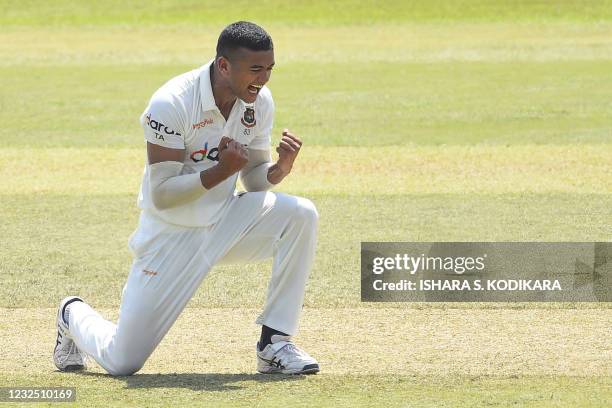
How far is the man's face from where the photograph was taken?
6578 millimetres

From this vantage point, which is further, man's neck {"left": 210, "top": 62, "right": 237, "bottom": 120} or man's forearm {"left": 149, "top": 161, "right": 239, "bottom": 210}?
man's neck {"left": 210, "top": 62, "right": 237, "bottom": 120}

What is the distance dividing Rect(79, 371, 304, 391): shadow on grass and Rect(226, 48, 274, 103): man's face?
1.42m

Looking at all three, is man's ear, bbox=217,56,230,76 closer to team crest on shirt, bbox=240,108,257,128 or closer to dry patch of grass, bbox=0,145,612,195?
team crest on shirt, bbox=240,108,257,128

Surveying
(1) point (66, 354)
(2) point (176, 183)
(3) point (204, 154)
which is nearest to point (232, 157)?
(2) point (176, 183)

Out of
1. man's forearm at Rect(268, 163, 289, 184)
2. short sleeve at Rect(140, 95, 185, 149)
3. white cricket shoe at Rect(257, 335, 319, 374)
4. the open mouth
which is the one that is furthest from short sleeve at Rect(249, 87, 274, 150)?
white cricket shoe at Rect(257, 335, 319, 374)

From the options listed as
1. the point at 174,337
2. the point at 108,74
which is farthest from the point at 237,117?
the point at 108,74

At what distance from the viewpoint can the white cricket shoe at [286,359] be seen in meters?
6.75

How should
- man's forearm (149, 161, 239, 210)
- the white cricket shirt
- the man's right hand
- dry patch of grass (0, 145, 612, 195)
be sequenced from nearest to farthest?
the man's right hand < man's forearm (149, 161, 239, 210) < the white cricket shirt < dry patch of grass (0, 145, 612, 195)

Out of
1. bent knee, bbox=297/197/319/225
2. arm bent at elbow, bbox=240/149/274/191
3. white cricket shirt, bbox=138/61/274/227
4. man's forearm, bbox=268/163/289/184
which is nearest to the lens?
white cricket shirt, bbox=138/61/274/227

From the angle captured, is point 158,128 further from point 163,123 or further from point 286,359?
point 286,359

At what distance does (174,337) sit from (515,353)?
2022mm

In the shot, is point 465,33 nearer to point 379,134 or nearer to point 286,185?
point 379,134

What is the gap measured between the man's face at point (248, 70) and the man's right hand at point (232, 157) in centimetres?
36

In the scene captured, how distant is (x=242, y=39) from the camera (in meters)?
6.56
